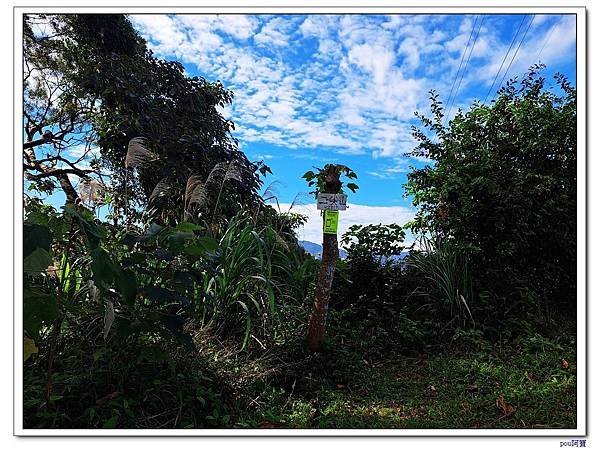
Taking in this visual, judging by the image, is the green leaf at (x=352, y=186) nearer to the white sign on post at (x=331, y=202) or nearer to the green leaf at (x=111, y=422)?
the white sign on post at (x=331, y=202)

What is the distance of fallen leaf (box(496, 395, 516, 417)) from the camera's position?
2.38 metres

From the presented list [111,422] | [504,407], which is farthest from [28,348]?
[504,407]

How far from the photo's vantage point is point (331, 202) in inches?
104

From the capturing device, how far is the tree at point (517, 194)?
365 centimetres

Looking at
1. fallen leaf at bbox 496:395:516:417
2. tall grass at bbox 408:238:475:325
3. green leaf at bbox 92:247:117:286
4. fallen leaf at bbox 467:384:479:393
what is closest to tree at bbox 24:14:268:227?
tall grass at bbox 408:238:475:325

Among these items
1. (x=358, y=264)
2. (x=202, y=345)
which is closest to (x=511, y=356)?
(x=358, y=264)

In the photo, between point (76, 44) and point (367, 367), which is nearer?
point (367, 367)

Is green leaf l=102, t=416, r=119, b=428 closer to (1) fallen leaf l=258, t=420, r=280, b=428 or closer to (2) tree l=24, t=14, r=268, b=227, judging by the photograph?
(1) fallen leaf l=258, t=420, r=280, b=428

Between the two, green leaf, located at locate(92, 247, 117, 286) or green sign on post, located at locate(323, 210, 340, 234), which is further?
green sign on post, located at locate(323, 210, 340, 234)

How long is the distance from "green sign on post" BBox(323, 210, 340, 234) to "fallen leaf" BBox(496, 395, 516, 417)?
3.80 ft

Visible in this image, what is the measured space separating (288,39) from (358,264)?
171cm

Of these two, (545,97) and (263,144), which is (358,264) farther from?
(545,97)
